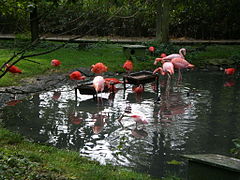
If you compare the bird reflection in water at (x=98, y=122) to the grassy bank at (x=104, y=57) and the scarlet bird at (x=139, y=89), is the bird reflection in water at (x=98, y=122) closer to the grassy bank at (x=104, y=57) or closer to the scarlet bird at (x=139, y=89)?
the scarlet bird at (x=139, y=89)

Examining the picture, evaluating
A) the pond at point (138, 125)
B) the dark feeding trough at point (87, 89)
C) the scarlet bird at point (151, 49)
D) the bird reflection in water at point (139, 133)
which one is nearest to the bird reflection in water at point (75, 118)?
the pond at point (138, 125)

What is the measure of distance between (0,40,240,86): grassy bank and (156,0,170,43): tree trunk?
31.8 inches

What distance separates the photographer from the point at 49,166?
16.7ft

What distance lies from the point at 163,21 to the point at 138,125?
36.1ft

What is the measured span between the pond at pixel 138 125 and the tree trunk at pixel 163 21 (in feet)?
23.1

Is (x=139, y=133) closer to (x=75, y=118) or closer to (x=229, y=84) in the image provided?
(x=75, y=118)

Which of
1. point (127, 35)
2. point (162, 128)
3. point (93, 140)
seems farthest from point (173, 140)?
point (127, 35)

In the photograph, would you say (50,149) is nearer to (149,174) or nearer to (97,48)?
(149,174)

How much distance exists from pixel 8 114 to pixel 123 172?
4023mm

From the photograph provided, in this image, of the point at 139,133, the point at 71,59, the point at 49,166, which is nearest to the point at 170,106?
the point at 139,133

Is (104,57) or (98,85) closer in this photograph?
(98,85)

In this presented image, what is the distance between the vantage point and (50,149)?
609 cm

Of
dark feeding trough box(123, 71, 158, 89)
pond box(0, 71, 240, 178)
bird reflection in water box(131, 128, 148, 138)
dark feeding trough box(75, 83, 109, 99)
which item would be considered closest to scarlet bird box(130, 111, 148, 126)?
pond box(0, 71, 240, 178)

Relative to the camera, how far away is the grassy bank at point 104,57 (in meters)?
13.4
